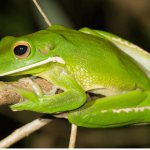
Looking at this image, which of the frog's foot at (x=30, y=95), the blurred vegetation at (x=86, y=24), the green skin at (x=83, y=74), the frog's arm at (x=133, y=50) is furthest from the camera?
the blurred vegetation at (x=86, y=24)

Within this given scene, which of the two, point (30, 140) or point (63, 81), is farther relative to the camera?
point (30, 140)

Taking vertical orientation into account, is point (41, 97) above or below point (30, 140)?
below

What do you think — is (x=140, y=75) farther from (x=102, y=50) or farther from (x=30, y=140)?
(x=30, y=140)

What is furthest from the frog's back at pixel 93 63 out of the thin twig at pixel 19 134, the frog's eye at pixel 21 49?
→ the thin twig at pixel 19 134

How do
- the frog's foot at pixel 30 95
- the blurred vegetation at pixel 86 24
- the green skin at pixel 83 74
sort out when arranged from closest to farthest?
the frog's foot at pixel 30 95, the green skin at pixel 83 74, the blurred vegetation at pixel 86 24

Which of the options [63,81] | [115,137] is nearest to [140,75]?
[63,81]

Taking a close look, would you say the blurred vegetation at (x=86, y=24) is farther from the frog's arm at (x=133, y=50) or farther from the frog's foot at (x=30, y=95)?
the frog's foot at (x=30, y=95)

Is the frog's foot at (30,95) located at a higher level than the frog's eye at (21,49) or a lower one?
lower

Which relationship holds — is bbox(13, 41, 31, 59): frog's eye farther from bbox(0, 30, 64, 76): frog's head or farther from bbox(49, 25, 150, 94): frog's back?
bbox(49, 25, 150, 94): frog's back
